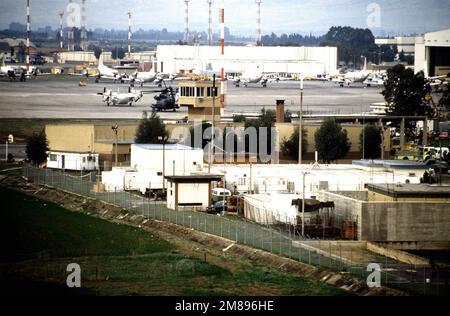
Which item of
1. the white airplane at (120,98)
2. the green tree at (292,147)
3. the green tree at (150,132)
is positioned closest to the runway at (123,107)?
the white airplane at (120,98)

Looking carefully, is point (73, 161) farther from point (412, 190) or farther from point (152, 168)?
point (412, 190)

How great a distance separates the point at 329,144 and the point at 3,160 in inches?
349

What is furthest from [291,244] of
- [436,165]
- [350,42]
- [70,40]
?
[350,42]

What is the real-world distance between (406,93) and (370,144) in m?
11.7

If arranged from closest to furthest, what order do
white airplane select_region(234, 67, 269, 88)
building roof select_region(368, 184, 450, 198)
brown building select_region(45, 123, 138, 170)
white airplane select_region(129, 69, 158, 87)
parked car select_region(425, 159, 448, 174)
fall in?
building roof select_region(368, 184, 450, 198)
parked car select_region(425, 159, 448, 174)
brown building select_region(45, 123, 138, 170)
white airplane select_region(129, 69, 158, 87)
white airplane select_region(234, 67, 269, 88)

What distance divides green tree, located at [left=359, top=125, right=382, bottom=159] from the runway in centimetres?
1155

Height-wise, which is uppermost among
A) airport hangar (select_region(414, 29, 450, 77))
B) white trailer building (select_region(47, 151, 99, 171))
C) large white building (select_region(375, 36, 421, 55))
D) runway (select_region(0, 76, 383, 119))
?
large white building (select_region(375, 36, 421, 55))

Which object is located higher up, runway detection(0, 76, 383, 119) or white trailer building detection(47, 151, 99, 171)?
runway detection(0, 76, 383, 119)

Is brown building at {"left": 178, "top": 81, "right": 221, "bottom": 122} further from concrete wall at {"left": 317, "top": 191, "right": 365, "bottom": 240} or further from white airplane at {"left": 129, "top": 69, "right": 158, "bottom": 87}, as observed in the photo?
white airplane at {"left": 129, "top": 69, "right": 158, "bottom": 87}

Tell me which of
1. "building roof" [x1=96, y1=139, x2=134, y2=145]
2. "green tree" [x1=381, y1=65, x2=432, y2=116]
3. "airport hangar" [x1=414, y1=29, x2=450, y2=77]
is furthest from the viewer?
"airport hangar" [x1=414, y1=29, x2=450, y2=77]

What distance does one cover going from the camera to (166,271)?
21.3 meters

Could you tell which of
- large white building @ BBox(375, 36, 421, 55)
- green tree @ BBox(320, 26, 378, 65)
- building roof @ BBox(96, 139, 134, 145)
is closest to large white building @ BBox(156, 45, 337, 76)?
large white building @ BBox(375, 36, 421, 55)

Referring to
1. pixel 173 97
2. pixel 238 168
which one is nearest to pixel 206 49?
pixel 173 97

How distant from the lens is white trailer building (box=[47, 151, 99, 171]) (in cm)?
3644
